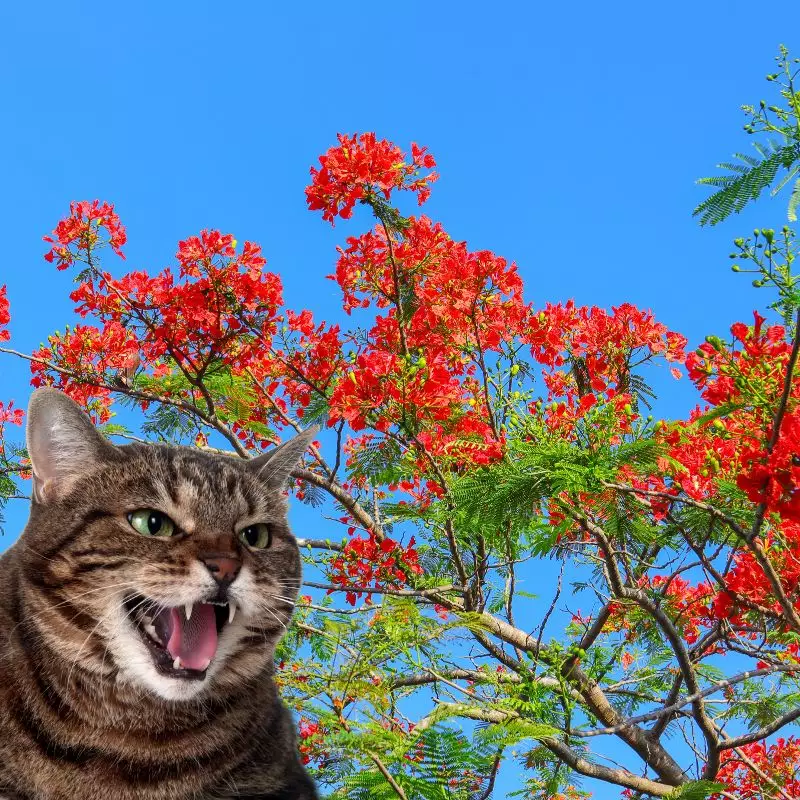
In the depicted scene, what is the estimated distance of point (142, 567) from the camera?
91.0 inches

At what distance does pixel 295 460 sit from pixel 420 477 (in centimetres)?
316

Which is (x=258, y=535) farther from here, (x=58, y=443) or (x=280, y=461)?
(x=58, y=443)

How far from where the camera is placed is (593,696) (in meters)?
6.16

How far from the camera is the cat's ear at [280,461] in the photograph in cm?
296

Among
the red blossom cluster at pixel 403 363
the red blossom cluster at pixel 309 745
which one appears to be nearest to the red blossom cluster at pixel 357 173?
the red blossom cluster at pixel 403 363

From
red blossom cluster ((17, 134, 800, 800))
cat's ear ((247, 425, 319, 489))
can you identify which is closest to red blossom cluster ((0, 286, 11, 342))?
red blossom cluster ((17, 134, 800, 800))

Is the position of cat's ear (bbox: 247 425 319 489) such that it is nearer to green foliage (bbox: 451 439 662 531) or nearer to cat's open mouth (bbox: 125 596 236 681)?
cat's open mouth (bbox: 125 596 236 681)

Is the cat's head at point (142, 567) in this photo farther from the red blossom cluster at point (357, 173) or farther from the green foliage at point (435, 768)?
the red blossom cluster at point (357, 173)

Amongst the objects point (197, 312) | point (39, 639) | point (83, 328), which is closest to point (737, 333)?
→ point (39, 639)

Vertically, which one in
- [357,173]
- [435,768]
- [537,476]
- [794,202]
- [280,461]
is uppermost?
[357,173]

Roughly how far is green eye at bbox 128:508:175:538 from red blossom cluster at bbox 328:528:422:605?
363 centimetres

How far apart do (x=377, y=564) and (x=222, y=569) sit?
3932mm

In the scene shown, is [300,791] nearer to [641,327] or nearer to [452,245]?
[452,245]

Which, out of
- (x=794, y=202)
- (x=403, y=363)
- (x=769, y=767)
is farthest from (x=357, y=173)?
(x=769, y=767)
